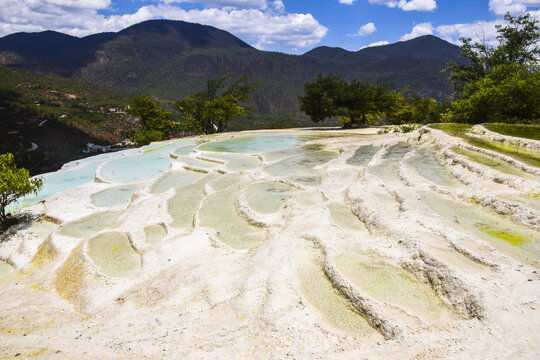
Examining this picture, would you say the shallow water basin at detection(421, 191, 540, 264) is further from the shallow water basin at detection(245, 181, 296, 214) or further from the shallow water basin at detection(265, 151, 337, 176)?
the shallow water basin at detection(265, 151, 337, 176)

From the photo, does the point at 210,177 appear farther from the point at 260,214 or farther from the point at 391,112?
the point at 391,112

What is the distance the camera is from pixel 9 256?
31.7 ft

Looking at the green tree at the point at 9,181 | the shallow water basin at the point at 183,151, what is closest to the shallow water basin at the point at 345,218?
the green tree at the point at 9,181

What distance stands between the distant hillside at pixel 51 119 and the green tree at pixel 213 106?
21.8 meters

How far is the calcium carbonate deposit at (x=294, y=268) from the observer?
3908 millimetres

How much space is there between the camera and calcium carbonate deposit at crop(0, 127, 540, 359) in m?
3.91

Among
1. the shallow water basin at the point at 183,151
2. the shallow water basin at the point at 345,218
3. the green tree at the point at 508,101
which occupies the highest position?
the green tree at the point at 508,101

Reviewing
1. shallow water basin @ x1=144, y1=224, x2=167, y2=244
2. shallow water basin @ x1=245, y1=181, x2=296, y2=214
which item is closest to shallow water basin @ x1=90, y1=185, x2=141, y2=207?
shallow water basin @ x1=144, y1=224, x2=167, y2=244

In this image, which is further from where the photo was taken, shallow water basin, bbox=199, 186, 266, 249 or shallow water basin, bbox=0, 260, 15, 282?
shallow water basin, bbox=0, 260, 15, 282

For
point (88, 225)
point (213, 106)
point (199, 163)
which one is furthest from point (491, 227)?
point (213, 106)

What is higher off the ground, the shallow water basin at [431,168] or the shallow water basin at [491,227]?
the shallow water basin at [431,168]

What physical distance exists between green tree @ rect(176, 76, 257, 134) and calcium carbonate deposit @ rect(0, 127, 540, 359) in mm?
26872

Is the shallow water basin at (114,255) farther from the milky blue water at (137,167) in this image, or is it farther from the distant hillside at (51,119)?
the distant hillside at (51,119)

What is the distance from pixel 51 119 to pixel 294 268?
253 ft
